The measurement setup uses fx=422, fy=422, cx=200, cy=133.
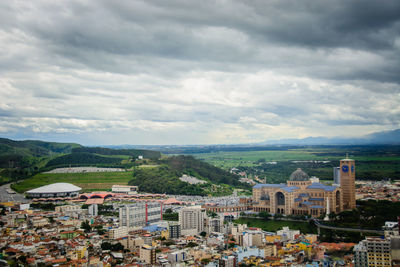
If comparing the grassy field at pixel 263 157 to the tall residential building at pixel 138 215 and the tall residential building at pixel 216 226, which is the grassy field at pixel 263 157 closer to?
the tall residential building at pixel 138 215

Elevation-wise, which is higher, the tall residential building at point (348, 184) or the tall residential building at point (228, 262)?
the tall residential building at point (348, 184)

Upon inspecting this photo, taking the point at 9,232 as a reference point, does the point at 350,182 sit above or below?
above

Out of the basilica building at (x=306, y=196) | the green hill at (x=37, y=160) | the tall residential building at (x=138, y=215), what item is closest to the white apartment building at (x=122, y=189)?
the green hill at (x=37, y=160)

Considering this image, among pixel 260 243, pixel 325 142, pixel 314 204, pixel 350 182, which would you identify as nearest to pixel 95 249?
pixel 260 243

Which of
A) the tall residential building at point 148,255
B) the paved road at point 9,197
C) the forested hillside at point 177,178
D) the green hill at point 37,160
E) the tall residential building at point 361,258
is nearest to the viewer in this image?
the tall residential building at point 361,258

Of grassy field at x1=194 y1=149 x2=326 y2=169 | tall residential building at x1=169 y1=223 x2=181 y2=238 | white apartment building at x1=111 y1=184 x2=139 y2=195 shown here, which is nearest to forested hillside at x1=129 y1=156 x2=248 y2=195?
white apartment building at x1=111 y1=184 x2=139 y2=195

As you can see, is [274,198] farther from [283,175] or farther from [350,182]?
[283,175]

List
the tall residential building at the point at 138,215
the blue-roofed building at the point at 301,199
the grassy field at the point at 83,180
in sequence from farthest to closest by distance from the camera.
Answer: the grassy field at the point at 83,180 < the blue-roofed building at the point at 301,199 < the tall residential building at the point at 138,215
